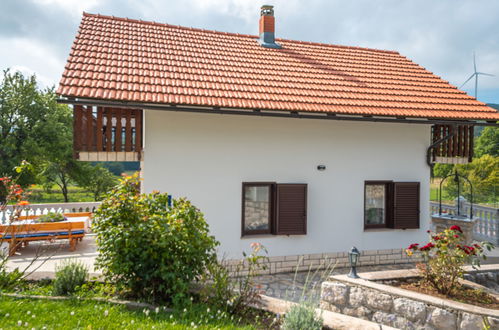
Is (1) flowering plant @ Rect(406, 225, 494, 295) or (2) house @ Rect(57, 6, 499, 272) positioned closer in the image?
(1) flowering plant @ Rect(406, 225, 494, 295)

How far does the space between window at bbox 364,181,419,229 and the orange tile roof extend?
1894 mm

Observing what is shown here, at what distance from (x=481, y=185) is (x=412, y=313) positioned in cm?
3187

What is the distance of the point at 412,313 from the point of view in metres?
4.88

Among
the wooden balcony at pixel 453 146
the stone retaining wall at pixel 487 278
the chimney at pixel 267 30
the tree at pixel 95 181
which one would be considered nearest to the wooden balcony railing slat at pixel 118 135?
the chimney at pixel 267 30

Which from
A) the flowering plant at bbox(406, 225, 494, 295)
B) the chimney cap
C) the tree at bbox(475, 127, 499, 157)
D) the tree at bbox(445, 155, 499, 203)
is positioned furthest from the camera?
the tree at bbox(475, 127, 499, 157)

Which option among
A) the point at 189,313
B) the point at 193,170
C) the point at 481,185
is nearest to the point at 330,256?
the point at 193,170

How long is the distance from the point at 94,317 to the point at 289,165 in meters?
5.23

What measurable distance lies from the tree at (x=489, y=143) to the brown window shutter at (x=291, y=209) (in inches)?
1845

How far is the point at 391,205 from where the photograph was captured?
8766 millimetres

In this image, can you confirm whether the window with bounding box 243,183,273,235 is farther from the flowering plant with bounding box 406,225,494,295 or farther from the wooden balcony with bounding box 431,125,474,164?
the wooden balcony with bounding box 431,125,474,164

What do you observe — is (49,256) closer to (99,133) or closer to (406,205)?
(99,133)

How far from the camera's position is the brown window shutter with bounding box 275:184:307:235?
7809mm

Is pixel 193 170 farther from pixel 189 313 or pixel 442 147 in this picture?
pixel 442 147

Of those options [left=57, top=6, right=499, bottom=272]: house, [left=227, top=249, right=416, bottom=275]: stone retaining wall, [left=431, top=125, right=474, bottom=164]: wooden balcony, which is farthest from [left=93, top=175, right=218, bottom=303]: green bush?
[left=431, top=125, right=474, bottom=164]: wooden balcony
